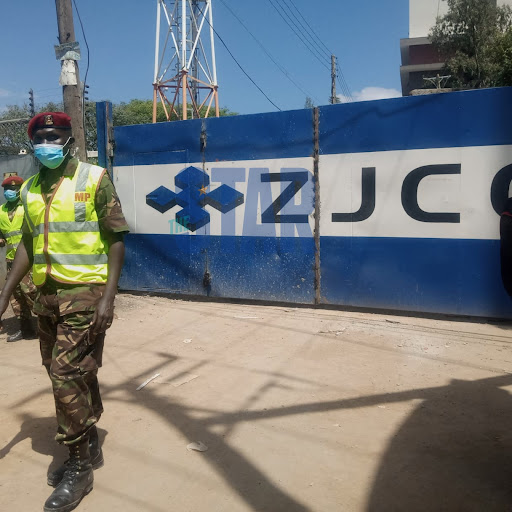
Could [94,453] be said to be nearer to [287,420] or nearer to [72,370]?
[72,370]

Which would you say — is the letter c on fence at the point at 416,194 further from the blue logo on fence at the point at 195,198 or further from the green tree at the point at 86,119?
the green tree at the point at 86,119

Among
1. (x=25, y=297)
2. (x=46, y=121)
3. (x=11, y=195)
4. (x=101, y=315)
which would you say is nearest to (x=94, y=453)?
(x=101, y=315)

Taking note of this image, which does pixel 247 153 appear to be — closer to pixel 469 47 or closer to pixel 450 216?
pixel 450 216

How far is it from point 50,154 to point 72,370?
109cm

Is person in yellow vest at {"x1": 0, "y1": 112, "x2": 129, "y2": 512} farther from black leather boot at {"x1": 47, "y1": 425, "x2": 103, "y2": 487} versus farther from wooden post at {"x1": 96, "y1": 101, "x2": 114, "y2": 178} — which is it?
wooden post at {"x1": 96, "y1": 101, "x2": 114, "y2": 178}

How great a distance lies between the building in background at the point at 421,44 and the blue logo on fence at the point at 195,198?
99.9 ft

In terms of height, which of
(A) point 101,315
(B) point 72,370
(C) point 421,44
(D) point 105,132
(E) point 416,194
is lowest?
(B) point 72,370

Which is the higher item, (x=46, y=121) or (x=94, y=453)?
(x=46, y=121)

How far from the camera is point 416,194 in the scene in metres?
5.54

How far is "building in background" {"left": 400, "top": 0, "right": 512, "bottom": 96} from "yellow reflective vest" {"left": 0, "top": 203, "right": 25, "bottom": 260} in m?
32.5

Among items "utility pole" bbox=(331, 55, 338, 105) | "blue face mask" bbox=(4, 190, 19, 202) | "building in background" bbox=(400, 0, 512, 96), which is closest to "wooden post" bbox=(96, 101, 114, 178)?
"blue face mask" bbox=(4, 190, 19, 202)

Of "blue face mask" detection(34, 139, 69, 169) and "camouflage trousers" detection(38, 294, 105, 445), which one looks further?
"blue face mask" detection(34, 139, 69, 169)

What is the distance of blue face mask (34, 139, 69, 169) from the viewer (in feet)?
8.51

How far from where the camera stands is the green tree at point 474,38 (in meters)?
22.4
